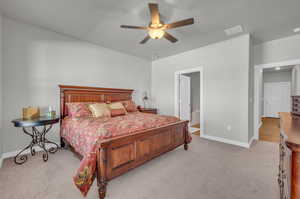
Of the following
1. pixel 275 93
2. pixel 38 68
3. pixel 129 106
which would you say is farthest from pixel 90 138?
pixel 275 93

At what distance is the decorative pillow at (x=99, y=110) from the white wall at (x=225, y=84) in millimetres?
2855

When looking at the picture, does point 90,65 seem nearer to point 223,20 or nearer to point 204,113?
point 223,20

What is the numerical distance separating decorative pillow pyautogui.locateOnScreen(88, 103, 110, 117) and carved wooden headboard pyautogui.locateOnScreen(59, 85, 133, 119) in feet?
1.89

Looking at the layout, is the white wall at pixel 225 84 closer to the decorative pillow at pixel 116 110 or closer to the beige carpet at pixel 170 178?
the beige carpet at pixel 170 178

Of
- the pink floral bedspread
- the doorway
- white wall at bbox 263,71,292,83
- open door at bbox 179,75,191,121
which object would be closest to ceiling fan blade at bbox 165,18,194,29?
the pink floral bedspread

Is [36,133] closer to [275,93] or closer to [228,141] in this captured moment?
[228,141]

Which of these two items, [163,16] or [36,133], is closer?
[163,16]

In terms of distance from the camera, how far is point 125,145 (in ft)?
5.89

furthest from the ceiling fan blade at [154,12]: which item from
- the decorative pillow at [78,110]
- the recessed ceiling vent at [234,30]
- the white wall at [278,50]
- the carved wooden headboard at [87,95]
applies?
the white wall at [278,50]

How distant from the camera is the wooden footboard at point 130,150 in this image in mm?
1546

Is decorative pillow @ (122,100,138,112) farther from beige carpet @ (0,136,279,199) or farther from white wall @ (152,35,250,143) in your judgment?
white wall @ (152,35,250,143)

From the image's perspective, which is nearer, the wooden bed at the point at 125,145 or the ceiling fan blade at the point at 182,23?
the wooden bed at the point at 125,145

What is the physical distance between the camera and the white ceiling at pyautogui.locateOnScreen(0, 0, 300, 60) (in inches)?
82.6

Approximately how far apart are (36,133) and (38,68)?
1.42 meters
